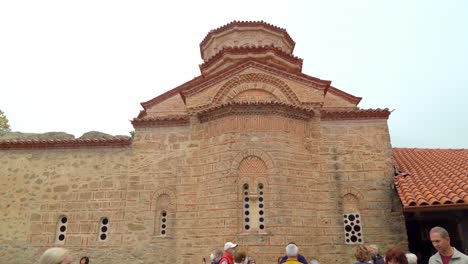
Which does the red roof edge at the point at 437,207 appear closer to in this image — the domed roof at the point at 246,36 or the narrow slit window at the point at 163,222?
the narrow slit window at the point at 163,222

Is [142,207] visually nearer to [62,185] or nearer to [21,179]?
[62,185]

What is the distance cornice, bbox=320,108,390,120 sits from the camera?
9148 millimetres

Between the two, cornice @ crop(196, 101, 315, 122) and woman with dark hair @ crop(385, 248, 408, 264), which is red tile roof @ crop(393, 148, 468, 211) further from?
woman with dark hair @ crop(385, 248, 408, 264)

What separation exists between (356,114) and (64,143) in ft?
27.2

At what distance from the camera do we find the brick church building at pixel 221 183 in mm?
7922

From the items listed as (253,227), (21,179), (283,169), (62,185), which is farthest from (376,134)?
(21,179)

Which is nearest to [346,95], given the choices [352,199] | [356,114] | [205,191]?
[356,114]

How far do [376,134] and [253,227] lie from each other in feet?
13.8

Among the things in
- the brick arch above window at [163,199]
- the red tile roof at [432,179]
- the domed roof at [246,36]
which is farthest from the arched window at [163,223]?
the domed roof at [246,36]

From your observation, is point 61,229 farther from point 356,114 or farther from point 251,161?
point 356,114

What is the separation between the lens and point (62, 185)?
9484 mm

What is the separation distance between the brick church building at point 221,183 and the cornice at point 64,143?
3cm

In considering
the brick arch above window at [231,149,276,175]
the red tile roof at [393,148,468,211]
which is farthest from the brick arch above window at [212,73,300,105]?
the red tile roof at [393,148,468,211]

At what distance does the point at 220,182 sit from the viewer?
26.9 feet
